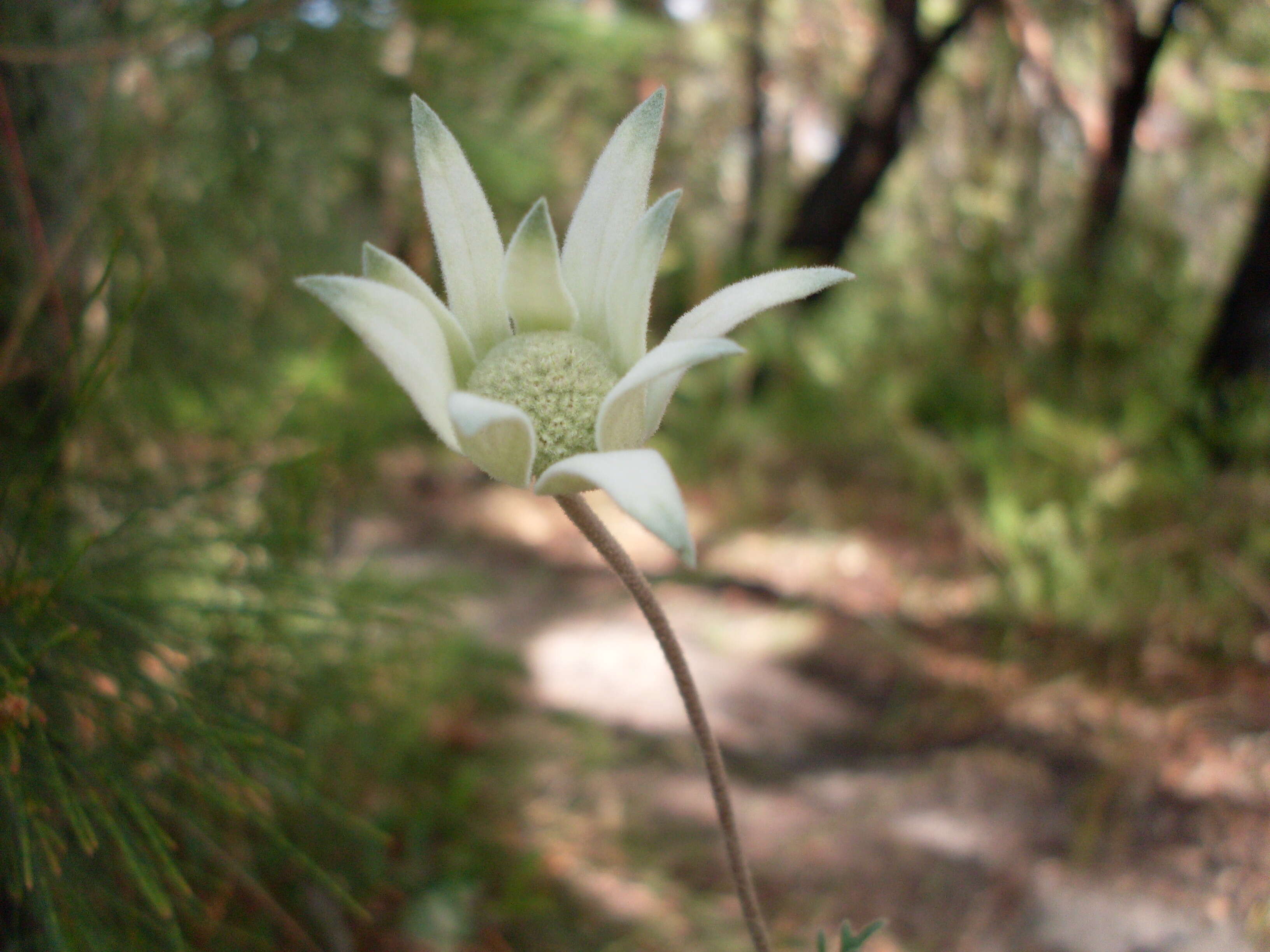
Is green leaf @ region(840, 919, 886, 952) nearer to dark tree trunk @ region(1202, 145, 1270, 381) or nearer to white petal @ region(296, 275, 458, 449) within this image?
white petal @ region(296, 275, 458, 449)

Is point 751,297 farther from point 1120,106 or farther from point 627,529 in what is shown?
point 1120,106

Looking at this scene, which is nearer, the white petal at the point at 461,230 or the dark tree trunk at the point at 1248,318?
the white petal at the point at 461,230

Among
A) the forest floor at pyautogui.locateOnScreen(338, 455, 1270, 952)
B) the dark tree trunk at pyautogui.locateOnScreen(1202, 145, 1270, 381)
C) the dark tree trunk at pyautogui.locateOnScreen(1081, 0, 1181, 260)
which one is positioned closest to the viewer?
the forest floor at pyautogui.locateOnScreen(338, 455, 1270, 952)

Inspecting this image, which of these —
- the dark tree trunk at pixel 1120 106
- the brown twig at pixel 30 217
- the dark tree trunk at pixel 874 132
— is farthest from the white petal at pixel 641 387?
the dark tree trunk at pixel 874 132

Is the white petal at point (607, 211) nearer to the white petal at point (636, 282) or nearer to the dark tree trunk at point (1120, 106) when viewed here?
the white petal at point (636, 282)

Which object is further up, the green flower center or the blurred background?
the blurred background

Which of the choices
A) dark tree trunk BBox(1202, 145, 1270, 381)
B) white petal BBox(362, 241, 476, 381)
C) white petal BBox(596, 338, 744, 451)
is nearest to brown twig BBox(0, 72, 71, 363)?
white petal BBox(362, 241, 476, 381)

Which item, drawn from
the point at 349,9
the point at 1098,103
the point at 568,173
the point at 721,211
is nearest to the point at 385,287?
the point at 349,9
